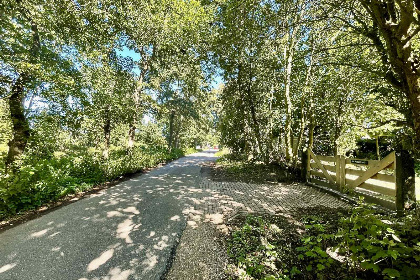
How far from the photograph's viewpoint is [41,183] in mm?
5105

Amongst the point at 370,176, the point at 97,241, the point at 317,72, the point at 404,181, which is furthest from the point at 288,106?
the point at 97,241

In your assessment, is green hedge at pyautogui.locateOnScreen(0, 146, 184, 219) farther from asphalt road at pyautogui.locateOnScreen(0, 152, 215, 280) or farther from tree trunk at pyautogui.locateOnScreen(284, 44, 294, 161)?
tree trunk at pyautogui.locateOnScreen(284, 44, 294, 161)

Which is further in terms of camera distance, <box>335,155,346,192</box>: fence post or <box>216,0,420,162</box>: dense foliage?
<box>335,155,346,192</box>: fence post

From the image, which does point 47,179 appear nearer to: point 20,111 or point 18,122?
point 18,122

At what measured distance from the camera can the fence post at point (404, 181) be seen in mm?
3875

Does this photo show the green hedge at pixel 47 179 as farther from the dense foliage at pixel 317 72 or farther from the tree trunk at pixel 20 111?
the dense foliage at pixel 317 72

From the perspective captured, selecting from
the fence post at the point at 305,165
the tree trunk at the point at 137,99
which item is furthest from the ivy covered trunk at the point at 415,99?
the tree trunk at the point at 137,99

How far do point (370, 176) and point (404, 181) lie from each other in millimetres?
820

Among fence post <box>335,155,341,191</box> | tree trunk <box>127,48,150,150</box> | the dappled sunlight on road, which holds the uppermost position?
tree trunk <box>127,48,150,150</box>

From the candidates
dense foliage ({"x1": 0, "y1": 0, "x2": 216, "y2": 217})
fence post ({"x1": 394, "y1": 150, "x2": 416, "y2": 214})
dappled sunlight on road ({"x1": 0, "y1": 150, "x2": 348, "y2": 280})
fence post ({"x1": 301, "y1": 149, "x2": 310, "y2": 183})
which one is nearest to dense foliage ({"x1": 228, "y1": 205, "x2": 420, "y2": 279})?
dappled sunlight on road ({"x1": 0, "y1": 150, "x2": 348, "y2": 280})

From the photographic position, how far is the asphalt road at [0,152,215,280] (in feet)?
8.55

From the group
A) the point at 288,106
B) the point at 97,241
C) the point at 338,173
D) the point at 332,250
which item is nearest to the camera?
the point at 332,250

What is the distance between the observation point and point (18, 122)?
18.8 ft

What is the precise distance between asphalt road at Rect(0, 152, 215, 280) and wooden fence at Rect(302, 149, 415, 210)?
15.2 ft
